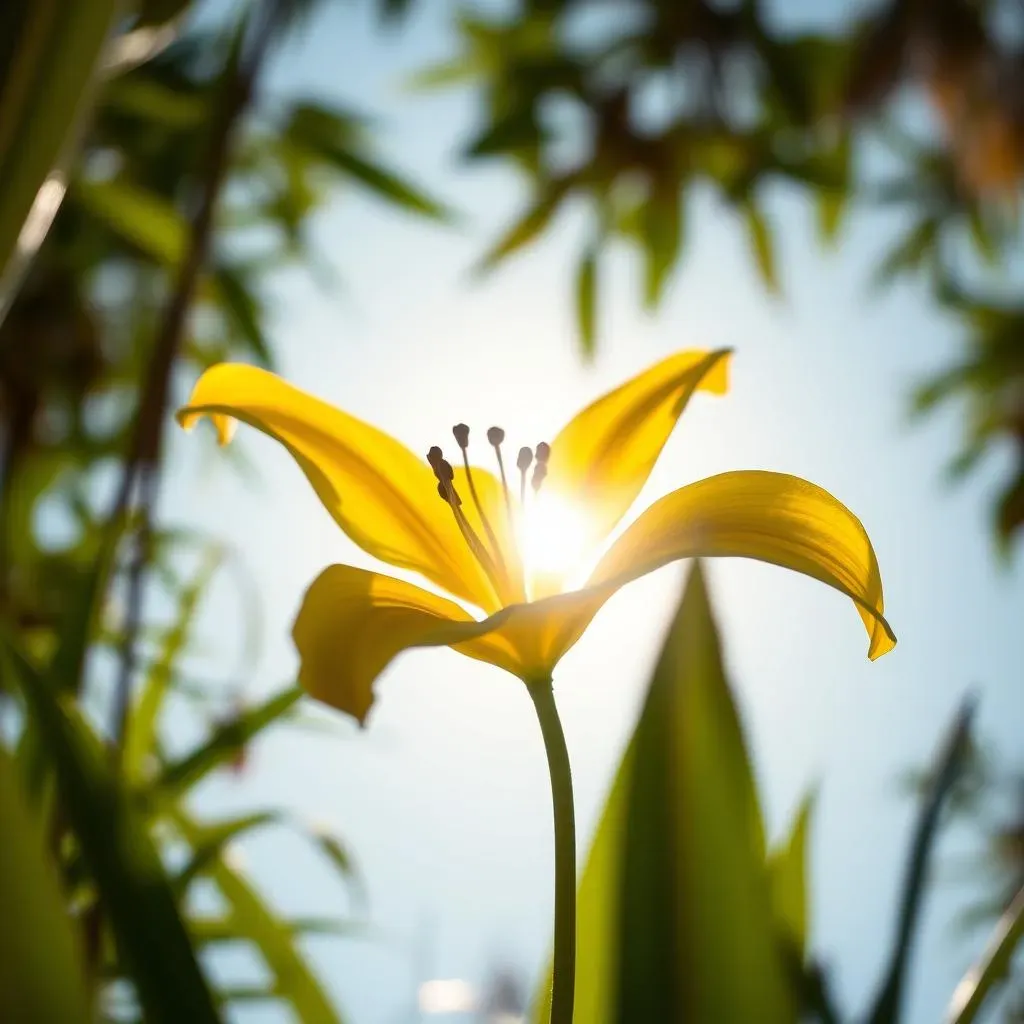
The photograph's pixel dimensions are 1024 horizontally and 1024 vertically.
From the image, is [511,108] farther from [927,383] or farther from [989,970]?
[927,383]

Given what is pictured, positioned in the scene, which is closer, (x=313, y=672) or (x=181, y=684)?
(x=313, y=672)

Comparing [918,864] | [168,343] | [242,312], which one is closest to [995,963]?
[918,864]

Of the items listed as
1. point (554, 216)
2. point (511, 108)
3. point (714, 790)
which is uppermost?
point (511, 108)

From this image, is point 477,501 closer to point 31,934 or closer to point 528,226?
point 31,934

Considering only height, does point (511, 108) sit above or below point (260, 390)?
above

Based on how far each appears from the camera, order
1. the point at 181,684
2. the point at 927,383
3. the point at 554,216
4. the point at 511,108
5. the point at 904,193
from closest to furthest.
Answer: the point at 181,684, the point at 511,108, the point at 554,216, the point at 904,193, the point at 927,383

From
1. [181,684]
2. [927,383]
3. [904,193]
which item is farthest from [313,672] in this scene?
[927,383]

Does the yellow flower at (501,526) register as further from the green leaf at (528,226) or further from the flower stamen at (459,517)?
the green leaf at (528,226)

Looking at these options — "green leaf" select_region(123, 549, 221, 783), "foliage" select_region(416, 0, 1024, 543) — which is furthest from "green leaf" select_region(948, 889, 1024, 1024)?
"foliage" select_region(416, 0, 1024, 543)
